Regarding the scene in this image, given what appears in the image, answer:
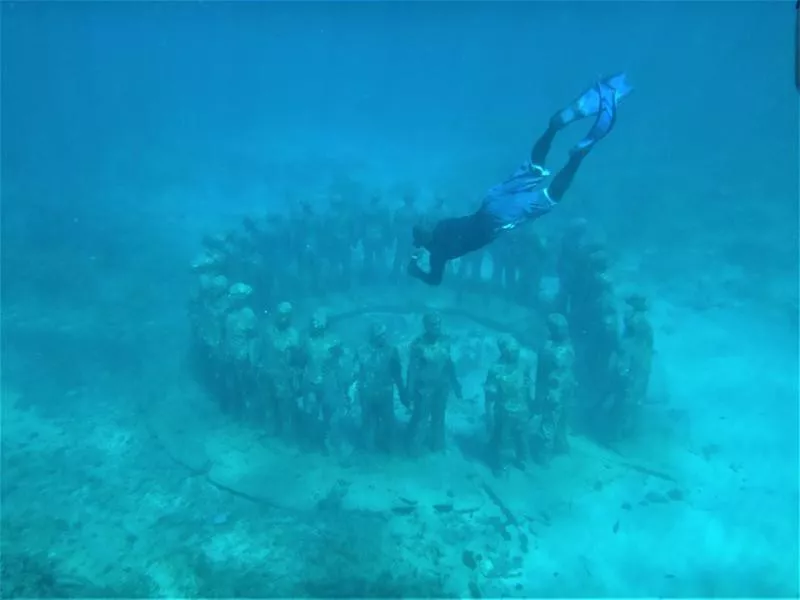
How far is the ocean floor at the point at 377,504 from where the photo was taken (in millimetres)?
7965

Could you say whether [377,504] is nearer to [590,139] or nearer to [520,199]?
[520,199]

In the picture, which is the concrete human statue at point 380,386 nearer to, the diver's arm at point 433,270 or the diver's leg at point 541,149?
the diver's arm at point 433,270

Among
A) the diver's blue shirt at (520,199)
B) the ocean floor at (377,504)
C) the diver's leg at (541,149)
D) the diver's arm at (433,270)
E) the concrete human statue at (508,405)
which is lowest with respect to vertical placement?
the ocean floor at (377,504)

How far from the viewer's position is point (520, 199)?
735 cm

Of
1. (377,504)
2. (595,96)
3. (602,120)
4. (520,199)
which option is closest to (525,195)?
(520,199)

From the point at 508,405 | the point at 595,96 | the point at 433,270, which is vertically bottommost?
the point at 508,405

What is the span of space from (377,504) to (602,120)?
21.2 ft

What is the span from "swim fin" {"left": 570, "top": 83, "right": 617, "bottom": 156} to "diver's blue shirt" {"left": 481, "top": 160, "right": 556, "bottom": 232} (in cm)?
63

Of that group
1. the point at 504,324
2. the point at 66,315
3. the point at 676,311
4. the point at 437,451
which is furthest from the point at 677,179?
the point at 66,315

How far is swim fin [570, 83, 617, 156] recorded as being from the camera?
21.5 ft

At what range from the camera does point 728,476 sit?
33.7 ft

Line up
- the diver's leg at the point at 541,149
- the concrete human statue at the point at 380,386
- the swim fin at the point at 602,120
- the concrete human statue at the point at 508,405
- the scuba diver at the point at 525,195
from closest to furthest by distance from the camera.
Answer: the swim fin at the point at 602,120 < the scuba diver at the point at 525,195 < the diver's leg at the point at 541,149 < the concrete human statue at the point at 508,405 < the concrete human statue at the point at 380,386

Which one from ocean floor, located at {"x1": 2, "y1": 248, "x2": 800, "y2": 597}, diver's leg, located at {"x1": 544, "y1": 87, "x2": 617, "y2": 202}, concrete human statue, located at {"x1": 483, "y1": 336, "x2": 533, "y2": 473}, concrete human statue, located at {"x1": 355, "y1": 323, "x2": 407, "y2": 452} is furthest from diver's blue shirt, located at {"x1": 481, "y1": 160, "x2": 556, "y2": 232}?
ocean floor, located at {"x1": 2, "y1": 248, "x2": 800, "y2": 597}

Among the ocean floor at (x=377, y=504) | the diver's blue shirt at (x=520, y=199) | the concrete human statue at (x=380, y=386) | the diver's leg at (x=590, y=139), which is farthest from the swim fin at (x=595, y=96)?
the ocean floor at (x=377, y=504)
